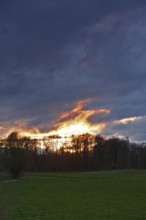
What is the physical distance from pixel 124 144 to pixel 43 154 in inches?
1341

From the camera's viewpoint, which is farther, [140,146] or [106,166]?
[140,146]

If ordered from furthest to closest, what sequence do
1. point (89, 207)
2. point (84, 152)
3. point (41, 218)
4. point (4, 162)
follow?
point (84, 152) → point (4, 162) → point (89, 207) → point (41, 218)

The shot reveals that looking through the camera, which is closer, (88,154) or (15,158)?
(15,158)

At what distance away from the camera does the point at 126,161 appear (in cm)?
15625

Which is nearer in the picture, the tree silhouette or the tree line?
the tree silhouette

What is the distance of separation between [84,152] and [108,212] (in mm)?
143773

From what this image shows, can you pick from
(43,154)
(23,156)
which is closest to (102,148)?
(43,154)

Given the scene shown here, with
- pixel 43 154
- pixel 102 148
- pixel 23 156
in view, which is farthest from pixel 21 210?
pixel 102 148

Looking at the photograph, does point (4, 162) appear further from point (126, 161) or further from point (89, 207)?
point (126, 161)

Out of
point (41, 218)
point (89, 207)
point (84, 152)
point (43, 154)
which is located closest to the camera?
point (41, 218)

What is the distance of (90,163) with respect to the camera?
6053 inches

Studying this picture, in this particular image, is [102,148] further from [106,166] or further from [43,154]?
[43,154]

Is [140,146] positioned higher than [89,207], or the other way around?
[140,146]

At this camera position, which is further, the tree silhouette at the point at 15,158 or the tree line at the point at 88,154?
the tree line at the point at 88,154
